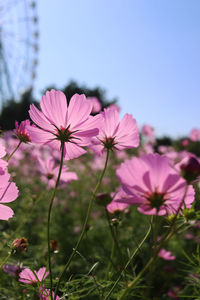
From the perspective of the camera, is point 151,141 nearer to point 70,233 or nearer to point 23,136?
point 70,233

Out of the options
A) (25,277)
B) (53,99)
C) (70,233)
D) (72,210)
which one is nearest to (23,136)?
(53,99)

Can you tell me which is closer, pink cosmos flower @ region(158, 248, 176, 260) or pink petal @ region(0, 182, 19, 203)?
pink petal @ region(0, 182, 19, 203)

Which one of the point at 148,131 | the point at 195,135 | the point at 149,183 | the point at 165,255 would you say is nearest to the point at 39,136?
the point at 149,183

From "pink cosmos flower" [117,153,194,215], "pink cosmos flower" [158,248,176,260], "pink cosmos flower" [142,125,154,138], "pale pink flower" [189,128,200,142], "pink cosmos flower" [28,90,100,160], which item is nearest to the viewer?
"pink cosmos flower" [117,153,194,215]

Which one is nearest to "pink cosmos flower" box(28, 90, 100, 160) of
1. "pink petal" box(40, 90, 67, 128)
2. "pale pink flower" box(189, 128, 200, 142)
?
"pink petal" box(40, 90, 67, 128)

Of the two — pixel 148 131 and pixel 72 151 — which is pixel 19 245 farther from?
pixel 148 131

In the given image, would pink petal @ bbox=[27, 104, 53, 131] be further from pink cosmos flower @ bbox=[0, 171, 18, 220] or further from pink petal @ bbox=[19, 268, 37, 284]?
pink petal @ bbox=[19, 268, 37, 284]
